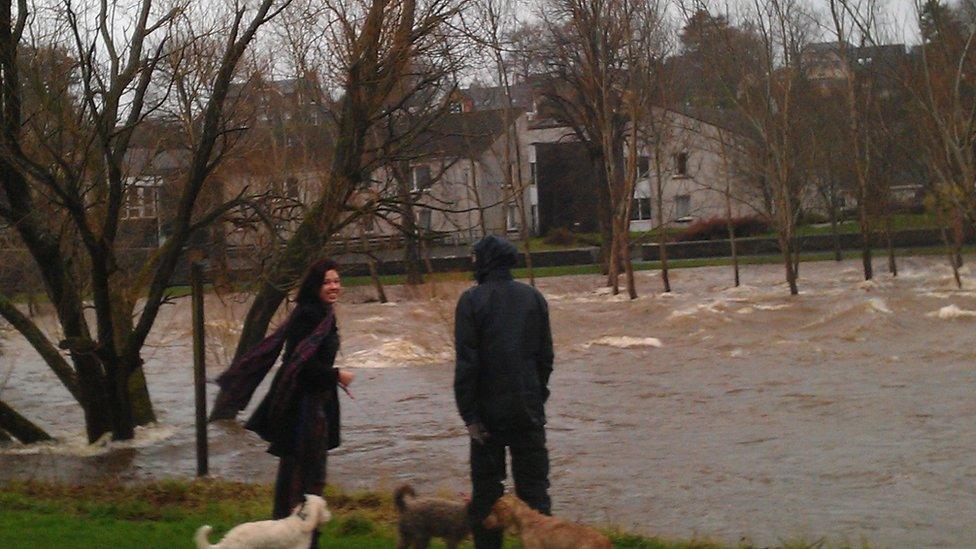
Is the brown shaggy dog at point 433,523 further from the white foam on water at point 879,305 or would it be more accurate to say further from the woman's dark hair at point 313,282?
the white foam on water at point 879,305

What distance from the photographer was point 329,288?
7172 mm

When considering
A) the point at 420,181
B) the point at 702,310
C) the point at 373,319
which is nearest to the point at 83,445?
the point at 373,319

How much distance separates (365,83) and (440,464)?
475cm

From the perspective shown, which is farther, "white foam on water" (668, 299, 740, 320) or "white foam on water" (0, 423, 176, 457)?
"white foam on water" (668, 299, 740, 320)

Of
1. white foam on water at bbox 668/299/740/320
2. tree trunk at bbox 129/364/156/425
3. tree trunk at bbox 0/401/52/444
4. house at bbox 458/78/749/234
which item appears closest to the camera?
tree trunk at bbox 0/401/52/444

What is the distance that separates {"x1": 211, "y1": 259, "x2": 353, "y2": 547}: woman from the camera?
7.14m

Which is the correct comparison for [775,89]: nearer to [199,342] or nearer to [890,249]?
[890,249]

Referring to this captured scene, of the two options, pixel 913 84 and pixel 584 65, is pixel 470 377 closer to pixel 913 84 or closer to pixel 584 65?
pixel 913 84

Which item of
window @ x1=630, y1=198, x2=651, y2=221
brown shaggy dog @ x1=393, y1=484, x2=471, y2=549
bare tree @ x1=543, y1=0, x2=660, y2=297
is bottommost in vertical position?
brown shaggy dog @ x1=393, y1=484, x2=471, y2=549

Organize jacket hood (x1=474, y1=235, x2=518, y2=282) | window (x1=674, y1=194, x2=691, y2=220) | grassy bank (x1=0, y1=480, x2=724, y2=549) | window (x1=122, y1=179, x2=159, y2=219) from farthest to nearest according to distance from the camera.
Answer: window (x1=674, y1=194, x2=691, y2=220)
window (x1=122, y1=179, x2=159, y2=219)
grassy bank (x1=0, y1=480, x2=724, y2=549)
jacket hood (x1=474, y1=235, x2=518, y2=282)

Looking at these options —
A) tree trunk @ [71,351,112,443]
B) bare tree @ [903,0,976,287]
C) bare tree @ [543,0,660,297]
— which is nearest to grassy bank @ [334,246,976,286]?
bare tree @ [543,0,660,297]

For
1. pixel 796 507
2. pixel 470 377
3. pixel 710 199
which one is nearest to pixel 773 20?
pixel 710 199

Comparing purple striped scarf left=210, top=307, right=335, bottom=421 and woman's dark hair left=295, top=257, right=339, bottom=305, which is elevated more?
woman's dark hair left=295, top=257, right=339, bottom=305

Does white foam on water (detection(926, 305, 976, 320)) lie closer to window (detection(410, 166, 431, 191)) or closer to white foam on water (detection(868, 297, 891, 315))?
white foam on water (detection(868, 297, 891, 315))
